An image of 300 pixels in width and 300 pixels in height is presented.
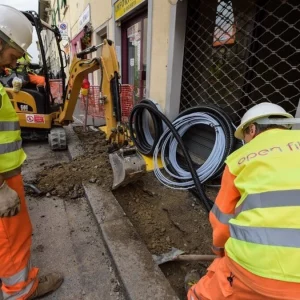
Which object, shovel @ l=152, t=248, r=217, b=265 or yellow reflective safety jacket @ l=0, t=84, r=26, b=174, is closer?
yellow reflective safety jacket @ l=0, t=84, r=26, b=174

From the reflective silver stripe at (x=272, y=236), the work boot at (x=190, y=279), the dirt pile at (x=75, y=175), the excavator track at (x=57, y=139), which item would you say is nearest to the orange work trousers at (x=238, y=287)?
the reflective silver stripe at (x=272, y=236)

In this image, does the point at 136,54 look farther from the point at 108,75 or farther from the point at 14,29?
the point at 14,29

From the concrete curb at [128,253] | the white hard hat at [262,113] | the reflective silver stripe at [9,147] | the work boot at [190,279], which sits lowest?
the work boot at [190,279]

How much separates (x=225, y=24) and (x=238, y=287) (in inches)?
125

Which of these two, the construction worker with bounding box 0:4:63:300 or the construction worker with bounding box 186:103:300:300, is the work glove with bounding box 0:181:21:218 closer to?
the construction worker with bounding box 0:4:63:300

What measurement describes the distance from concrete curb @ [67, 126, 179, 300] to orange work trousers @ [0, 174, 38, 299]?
0.66 metres

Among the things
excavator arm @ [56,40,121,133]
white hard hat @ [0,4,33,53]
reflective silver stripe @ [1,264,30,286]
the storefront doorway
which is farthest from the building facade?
reflective silver stripe @ [1,264,30,286]

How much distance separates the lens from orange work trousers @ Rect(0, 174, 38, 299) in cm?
143

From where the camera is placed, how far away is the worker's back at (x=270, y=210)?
887 mm

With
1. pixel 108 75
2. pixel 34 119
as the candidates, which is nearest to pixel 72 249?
pixel 108 75

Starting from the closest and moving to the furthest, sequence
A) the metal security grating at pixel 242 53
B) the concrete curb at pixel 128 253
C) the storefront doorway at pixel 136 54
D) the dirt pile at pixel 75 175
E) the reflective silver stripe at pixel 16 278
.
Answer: the reflective silver stripe at pixel 16 278, the concrete curb at pixel 128 253, the metal security grating at pixel 242 53, the dirt pile at pixel 75 175, the storefront doorway at pixel 136 54

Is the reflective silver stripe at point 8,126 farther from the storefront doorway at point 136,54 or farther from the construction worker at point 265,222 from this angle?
the storefront doorway at point 136,54

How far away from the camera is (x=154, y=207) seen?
279cm

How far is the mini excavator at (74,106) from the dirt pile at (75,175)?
0.27 metres
